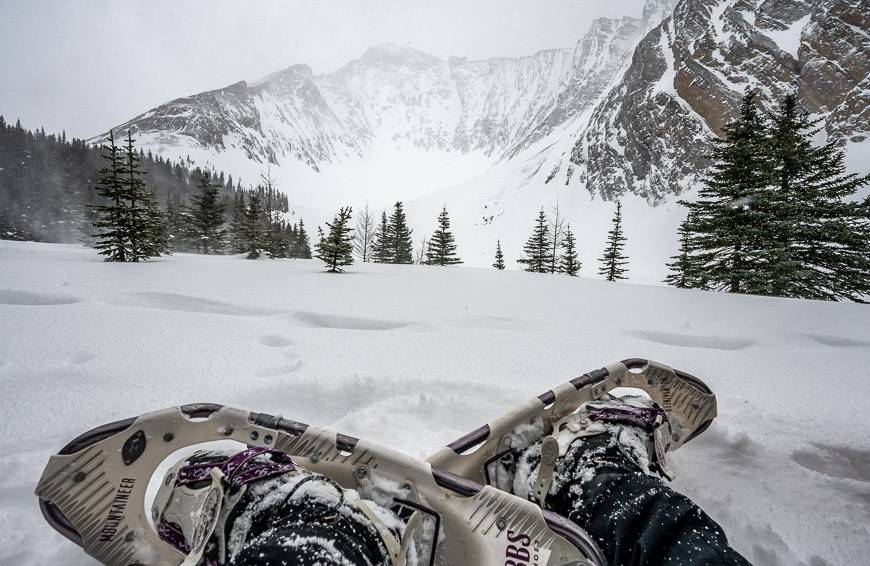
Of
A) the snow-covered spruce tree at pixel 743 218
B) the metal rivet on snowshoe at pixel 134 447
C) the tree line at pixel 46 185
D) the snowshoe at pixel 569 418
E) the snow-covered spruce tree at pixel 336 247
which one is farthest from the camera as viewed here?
the tree line at pixel 46 185

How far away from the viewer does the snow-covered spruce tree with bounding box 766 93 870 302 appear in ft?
33.8

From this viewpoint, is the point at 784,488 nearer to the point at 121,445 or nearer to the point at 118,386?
the point at 121,445

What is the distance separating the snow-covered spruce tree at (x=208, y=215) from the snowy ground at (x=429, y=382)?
33.1m

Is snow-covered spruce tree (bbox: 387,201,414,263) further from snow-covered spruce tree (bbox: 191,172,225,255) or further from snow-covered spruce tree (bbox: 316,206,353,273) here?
snow-covered spruce tree (bbox: 191,172,225,255)

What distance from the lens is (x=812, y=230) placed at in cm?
1038

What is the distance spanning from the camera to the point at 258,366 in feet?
7.76

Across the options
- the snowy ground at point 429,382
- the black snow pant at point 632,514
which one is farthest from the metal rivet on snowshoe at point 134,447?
the black snow pant at point 632,514

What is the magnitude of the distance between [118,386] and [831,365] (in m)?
4.65

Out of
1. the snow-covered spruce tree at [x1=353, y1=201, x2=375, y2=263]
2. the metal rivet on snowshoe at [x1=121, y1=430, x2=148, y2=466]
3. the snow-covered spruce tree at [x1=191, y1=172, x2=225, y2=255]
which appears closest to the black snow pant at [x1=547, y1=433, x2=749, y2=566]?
the metal rivet on snowshoe at [x1=121, y1=430, x2=148, y2=466]

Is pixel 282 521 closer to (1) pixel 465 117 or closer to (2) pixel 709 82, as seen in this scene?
(2) pixel 709 82

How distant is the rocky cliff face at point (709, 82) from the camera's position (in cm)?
3522

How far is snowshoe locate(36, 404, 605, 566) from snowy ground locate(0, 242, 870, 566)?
133 mm

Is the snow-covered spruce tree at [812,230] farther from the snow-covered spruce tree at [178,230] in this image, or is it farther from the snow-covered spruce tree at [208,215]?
the snow-covered spruce tree at [178,230]

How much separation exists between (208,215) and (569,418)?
129 feet
